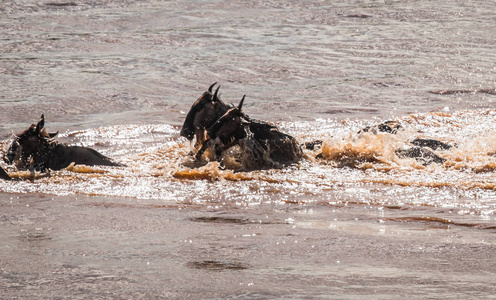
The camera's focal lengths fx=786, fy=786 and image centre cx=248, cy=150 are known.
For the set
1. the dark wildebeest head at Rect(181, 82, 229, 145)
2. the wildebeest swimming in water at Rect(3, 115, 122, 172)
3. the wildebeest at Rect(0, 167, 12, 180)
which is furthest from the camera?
the dark wildebeest head at Rect(181, 82, 229, 145)

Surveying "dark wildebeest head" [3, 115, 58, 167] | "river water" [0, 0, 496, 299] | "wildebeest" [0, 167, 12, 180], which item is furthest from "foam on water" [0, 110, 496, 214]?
"dark wildebeest head" [3, 115, 58, 167]

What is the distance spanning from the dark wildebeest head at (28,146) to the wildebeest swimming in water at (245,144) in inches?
62.5

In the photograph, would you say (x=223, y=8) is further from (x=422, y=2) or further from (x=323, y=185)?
(x=323, y=185)

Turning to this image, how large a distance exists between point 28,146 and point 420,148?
414 centimetres

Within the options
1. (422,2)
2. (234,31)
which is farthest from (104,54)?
(422,2)

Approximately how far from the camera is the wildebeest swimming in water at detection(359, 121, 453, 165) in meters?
8.35

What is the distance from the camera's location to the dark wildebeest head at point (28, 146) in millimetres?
7719

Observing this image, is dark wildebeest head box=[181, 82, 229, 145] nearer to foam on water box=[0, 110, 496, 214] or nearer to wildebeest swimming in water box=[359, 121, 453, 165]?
foam on water box=[0, 110, 496, 214]

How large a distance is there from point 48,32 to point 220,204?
13775mm

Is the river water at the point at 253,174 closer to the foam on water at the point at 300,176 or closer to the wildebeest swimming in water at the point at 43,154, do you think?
the foam on water at the point at 300,176

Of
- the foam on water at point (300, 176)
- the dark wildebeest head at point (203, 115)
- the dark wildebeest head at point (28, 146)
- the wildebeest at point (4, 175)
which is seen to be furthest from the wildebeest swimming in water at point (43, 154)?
the dark wildebeest head at point (203, 115)

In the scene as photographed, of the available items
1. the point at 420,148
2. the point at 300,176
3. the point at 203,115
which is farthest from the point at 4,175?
the point at 420,148

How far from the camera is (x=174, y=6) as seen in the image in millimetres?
22938

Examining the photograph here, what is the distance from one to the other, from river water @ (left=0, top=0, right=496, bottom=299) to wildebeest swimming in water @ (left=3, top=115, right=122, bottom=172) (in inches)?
Answer: 8.6
